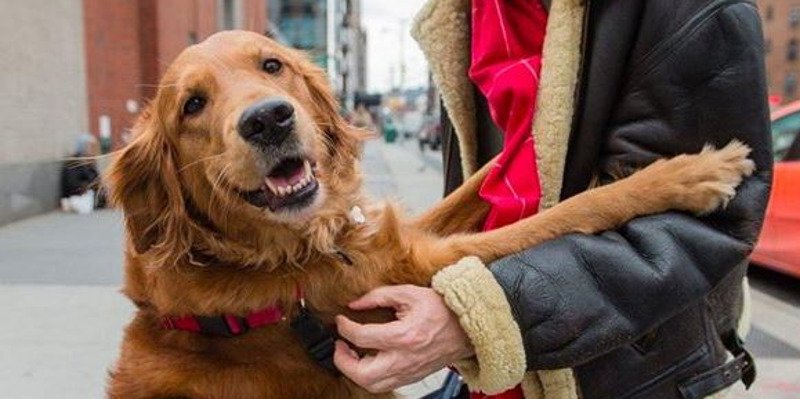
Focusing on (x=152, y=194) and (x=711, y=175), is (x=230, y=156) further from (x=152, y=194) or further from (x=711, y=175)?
(x=711, y=175)

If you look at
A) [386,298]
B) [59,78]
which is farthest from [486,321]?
[59,78]

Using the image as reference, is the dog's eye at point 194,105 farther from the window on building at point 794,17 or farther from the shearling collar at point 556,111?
the window on building at point 794,17

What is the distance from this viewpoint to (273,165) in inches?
75.4

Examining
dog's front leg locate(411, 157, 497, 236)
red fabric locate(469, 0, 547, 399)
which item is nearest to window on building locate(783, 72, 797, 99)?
dog's front leg locate(411, 157, 497, 236)

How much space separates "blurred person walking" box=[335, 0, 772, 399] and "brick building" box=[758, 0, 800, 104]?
7206cm

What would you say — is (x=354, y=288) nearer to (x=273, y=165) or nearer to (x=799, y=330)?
(x=273, y=165)

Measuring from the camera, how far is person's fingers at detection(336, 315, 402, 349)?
1492mm

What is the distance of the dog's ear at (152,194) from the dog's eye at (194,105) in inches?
3.2

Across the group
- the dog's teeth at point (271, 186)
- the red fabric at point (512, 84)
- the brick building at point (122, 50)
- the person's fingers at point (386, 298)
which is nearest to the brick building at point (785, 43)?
the brick building at point (122, 50)

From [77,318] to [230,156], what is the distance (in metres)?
4.37

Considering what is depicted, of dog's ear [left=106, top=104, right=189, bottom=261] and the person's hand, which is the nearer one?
the person's hand

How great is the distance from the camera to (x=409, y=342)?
1467 millimetres

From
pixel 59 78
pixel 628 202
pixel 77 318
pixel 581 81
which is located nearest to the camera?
pixel 581 81

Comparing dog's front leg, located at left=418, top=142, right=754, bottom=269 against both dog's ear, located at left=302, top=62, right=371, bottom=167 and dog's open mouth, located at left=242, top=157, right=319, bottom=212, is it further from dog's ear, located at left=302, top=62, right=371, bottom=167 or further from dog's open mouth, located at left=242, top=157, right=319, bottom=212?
dog's ear, located at left=302, top=62, right=371, bottom=167
